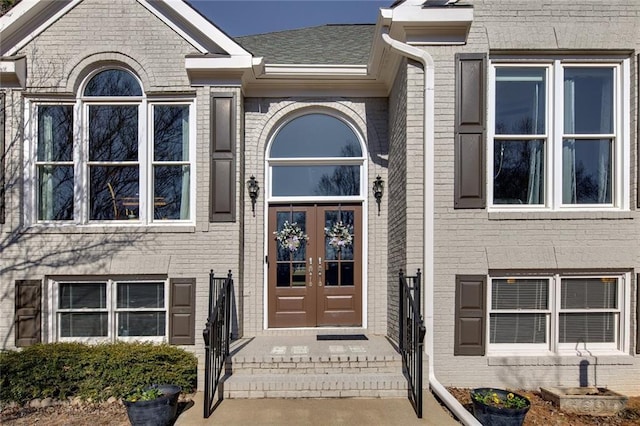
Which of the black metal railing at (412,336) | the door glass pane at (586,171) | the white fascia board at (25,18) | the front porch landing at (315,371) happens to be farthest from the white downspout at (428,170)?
the white fascia board at (25,18)

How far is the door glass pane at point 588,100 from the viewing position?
18.1ft

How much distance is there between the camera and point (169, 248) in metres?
5.99

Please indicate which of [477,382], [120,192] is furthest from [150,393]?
[477,382]

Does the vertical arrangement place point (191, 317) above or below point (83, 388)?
above

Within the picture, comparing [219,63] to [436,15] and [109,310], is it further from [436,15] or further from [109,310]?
[109,310]

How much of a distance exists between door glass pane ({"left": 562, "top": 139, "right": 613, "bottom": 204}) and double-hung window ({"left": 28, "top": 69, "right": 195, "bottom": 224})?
500 centimetres

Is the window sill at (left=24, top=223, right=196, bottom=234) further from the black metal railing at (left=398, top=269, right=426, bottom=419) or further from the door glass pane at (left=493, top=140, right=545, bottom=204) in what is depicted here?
the door glass pane at (left=493, top=140, right=545, bottom=204)

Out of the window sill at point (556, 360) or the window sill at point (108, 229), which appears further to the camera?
the window sill at point (108, 229)

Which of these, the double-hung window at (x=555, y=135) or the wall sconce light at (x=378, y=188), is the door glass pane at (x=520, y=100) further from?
the wall sconce light at (x=378, y=188)

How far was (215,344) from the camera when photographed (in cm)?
473

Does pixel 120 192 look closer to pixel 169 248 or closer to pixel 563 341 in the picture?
pixel 169 248

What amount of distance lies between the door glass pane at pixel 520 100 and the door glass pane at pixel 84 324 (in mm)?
5895

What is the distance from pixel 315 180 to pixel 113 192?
2.98 m

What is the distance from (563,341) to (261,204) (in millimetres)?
4540
